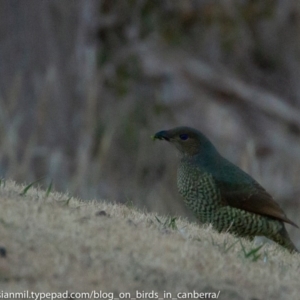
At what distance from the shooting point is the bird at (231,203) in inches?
294

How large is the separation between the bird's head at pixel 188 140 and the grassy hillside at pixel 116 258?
1865 mm

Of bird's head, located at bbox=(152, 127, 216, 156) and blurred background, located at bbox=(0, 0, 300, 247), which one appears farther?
blurred background, located at bbox=(0, 0, 300, 247)

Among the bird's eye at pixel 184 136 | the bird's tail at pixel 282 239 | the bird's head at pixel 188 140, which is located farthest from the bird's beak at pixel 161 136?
the bird's tail at pixel 282 239

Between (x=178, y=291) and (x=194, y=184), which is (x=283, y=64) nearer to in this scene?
(x=194, y=184)

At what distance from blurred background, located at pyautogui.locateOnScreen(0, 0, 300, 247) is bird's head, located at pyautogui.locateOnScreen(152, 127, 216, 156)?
1.87m

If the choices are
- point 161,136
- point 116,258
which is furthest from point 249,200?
point 116,258

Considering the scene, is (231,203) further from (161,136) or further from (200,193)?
(161,136)

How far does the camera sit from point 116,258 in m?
5.20

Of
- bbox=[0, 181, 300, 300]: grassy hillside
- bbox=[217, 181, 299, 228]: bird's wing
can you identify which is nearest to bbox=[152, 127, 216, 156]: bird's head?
bbox=[217, 181, 299, 228]: bird's wing

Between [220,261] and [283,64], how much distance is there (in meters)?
15.0

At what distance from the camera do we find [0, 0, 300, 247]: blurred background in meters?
12.5

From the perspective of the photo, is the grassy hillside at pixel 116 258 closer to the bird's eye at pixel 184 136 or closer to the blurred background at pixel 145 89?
the bird's eye at pixel 184 136

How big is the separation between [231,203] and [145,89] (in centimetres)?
1049

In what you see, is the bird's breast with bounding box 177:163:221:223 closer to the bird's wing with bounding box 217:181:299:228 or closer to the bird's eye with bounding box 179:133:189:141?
the bird's wing with bounding box 217:181:299:228
